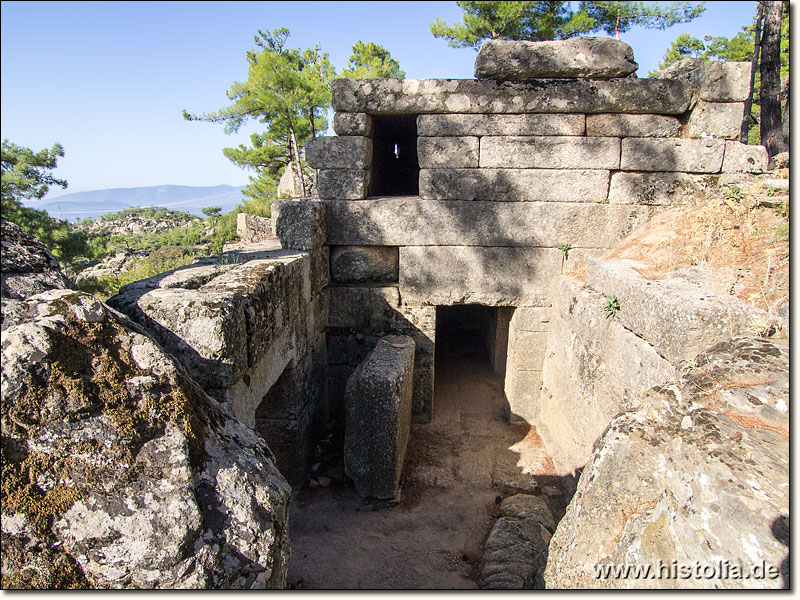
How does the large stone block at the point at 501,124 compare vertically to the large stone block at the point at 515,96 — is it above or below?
below

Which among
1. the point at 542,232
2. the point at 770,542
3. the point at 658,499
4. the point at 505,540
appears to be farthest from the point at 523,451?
the point at 770,542

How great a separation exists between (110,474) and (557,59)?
531 centimetres

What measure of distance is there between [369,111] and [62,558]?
4.72 m

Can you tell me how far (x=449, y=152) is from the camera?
5.16 metres

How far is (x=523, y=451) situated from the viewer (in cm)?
541

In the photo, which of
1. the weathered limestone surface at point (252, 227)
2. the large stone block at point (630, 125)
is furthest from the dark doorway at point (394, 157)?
the weathered limestone surface at point (252, 227)

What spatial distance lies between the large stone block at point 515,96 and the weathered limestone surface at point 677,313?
2.11 metres

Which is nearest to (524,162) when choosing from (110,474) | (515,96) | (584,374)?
(515,96)

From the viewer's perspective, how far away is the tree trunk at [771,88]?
914 cm

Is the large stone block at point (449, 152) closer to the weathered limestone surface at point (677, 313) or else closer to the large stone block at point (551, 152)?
the large stone block at point (551, 152)

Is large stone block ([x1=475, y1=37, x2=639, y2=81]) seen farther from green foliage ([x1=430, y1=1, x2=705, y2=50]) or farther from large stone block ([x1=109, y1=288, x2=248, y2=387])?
green foliage ([x1=430, y1=1, x2=705, y2=50])

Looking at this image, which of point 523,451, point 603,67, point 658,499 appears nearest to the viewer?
point 658,499

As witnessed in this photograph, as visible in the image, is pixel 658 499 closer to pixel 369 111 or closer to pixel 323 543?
pixel 323 543

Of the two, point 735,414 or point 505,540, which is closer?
point 735,414
